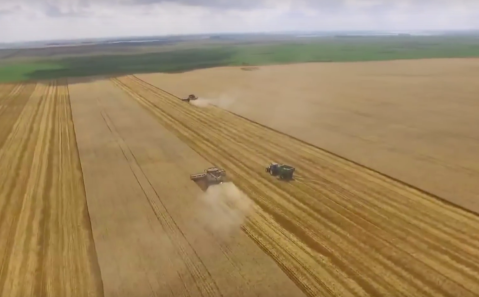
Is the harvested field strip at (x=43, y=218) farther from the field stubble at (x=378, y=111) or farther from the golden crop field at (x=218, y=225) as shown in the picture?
the field stubble at (x=378, y=111)

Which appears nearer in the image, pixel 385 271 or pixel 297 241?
pixel 385 271

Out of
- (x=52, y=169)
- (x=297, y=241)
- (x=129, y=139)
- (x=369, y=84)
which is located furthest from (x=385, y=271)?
(x=369, y=84)

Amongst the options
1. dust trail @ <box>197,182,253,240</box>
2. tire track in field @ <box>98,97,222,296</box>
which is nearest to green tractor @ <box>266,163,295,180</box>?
dust trail @ <box>197,182,253,240</box>

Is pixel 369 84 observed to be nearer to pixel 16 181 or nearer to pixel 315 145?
pixel 315 145

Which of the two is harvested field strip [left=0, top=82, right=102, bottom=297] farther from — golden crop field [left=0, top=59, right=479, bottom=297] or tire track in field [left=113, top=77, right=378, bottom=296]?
tire track in field [left=113, top=77, right=378, bottom=296]

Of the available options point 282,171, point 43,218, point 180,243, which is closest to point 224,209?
point 180,243

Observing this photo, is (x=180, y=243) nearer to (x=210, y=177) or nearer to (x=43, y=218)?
(x=210, y=177)
